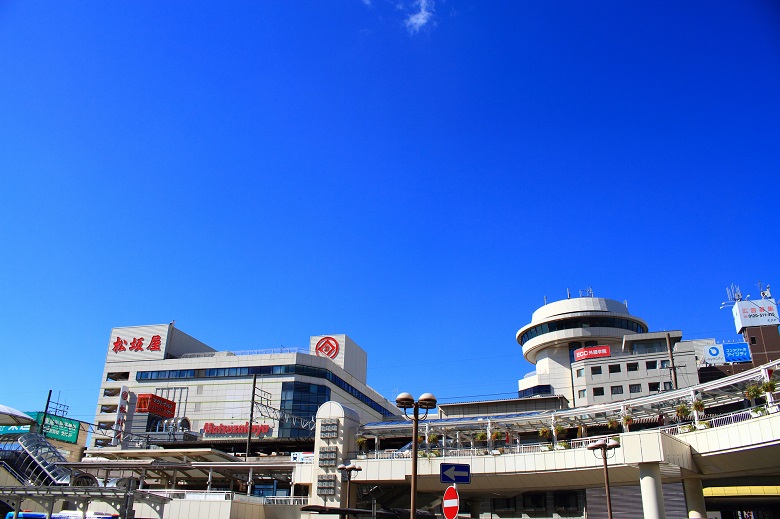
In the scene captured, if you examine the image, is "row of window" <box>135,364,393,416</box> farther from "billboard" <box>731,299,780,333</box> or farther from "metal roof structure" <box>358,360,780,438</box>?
"billboard" <box>731,299,780,333</box>

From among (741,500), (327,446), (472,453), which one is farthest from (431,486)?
(741,500)

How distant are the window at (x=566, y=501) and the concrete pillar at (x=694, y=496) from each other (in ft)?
30.1

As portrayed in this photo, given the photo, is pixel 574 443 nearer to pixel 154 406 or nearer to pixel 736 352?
pixel 736 352

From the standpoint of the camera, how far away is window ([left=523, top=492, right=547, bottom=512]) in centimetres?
4903

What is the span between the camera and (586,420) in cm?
4884

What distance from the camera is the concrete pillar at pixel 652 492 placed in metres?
33.3

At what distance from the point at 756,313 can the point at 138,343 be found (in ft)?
293

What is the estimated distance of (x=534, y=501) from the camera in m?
49.5

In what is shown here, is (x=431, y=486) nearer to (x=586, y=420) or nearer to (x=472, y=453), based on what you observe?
(x=472, y=453)

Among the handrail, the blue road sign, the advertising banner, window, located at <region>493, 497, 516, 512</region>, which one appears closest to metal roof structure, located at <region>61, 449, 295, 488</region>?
the handrail

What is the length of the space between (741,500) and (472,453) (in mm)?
23259

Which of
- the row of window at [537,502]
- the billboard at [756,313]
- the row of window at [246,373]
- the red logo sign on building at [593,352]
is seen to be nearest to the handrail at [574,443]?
the row of window at [537,502]

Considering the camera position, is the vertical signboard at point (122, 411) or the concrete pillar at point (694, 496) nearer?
the concrete pillar at point (694, 496)

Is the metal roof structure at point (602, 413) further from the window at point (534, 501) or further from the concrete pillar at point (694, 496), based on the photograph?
the concrete pillar at point (694, 496)
